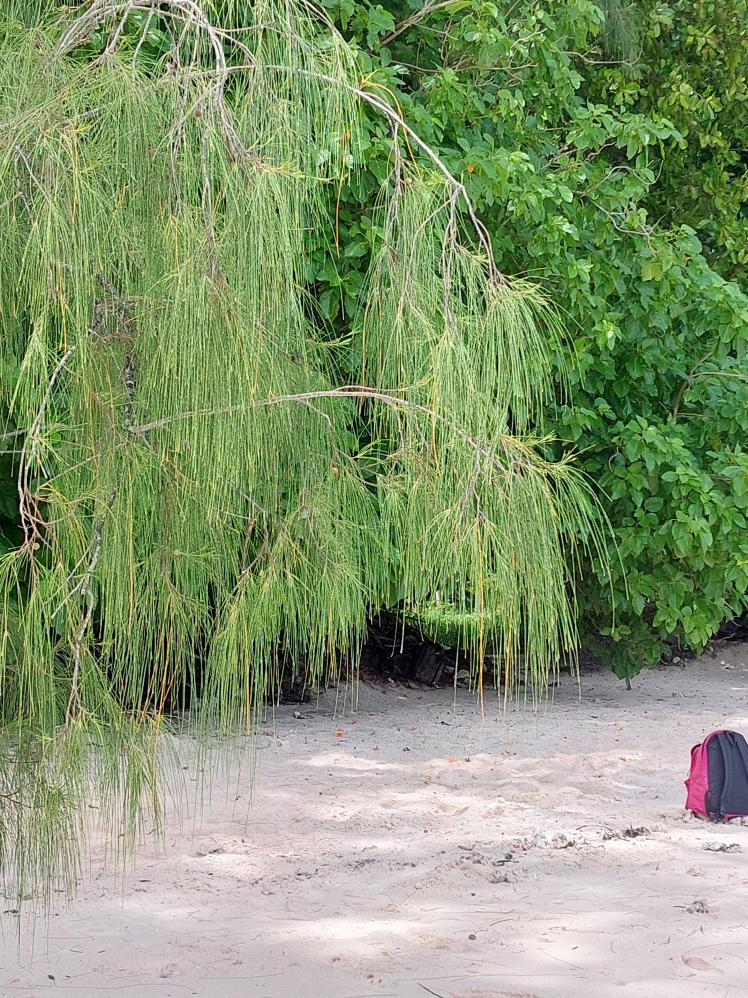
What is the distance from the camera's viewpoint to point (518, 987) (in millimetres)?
2703

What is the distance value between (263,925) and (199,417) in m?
1.83

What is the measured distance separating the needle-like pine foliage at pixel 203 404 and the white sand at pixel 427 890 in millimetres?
1132

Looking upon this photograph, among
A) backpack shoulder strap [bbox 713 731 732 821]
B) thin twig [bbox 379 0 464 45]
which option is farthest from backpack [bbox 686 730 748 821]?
thin twig [bbox 379 0 464 45]

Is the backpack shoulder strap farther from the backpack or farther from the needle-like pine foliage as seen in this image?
the needle-like pine foliage

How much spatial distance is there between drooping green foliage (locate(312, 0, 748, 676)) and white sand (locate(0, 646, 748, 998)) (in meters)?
0.88

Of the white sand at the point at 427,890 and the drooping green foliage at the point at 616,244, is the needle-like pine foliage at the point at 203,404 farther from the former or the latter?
the drooping green foliage at the point at 616,244

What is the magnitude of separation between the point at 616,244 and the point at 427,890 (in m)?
3.05

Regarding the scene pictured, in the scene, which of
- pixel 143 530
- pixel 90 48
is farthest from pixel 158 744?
pixel 90 48

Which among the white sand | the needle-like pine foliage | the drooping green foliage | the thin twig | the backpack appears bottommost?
the white sand

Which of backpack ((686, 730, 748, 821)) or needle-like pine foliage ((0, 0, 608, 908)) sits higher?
needle-like pine foliage ((0, 0, 608, 908))

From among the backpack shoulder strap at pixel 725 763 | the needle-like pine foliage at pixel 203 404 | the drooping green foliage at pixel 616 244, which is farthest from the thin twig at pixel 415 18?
the needle-like pine foliage at pixel 203 404

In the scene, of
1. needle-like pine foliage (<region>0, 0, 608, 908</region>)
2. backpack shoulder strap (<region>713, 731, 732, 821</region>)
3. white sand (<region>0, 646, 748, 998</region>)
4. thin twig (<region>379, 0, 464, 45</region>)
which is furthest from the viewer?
thin twig (<region>379, 0, 464, 45</region>)

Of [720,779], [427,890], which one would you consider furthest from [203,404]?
[720,779]

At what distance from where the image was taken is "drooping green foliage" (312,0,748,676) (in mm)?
4582
